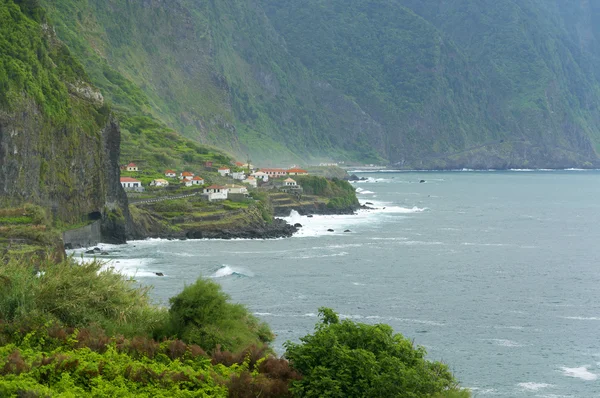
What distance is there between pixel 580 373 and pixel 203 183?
96.5 metres

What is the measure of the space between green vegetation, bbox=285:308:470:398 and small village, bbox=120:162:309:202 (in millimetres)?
96423

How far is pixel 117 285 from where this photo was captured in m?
38.6

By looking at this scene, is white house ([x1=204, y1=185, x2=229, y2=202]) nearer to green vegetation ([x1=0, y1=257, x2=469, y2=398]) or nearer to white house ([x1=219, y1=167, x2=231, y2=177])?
white house ([x1=219, y1=167, x2=231, y2=177])

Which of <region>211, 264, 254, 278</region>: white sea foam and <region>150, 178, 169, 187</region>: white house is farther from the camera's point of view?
<region>150, 178, 169, 187</region>: white house

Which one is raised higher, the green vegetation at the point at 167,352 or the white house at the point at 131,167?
the white house at the point at 131,167

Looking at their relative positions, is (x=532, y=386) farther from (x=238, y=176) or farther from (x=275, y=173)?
(x=275, y=173)

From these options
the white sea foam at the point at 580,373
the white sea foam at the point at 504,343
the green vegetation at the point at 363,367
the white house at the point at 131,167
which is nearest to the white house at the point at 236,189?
the white house at the point at 131,167

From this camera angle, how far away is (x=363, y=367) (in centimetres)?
2902

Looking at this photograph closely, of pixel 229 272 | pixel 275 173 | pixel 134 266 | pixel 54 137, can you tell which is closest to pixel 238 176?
pixel 275 173

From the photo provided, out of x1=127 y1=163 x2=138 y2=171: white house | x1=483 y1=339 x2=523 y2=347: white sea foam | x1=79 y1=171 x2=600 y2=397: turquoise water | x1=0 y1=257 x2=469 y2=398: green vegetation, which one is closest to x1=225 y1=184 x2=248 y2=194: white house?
x1=79 y1=171 x2=600 y2=397: turquoise water

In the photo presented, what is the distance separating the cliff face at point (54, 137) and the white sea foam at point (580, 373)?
2454 inches

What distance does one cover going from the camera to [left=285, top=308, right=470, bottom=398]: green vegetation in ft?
93.4

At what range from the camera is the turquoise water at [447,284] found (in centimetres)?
5603

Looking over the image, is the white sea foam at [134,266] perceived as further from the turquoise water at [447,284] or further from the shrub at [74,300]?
the shrub at [74,300]
